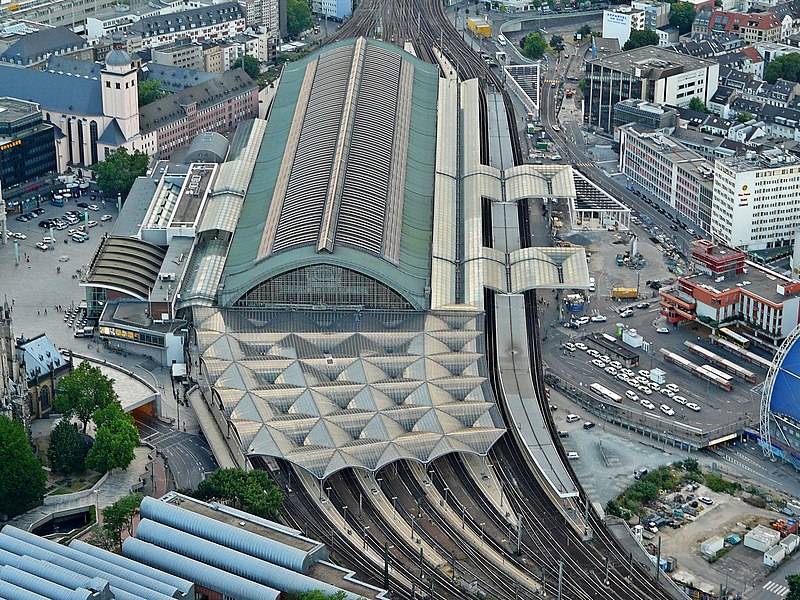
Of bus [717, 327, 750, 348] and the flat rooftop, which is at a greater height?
the flat rooftop

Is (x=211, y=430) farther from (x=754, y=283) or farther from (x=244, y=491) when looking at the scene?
(x=754, y=283)

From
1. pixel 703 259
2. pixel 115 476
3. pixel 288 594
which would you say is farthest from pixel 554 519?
pixel 703 259

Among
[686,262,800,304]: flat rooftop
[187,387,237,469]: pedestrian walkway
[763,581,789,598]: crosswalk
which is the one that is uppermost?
[686,262,800,304]: flat rooftop

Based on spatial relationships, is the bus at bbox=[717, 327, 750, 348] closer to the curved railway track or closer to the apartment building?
the apartment building

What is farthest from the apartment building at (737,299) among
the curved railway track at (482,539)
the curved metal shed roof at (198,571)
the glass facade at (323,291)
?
the curved metal shed roof at (198,571)

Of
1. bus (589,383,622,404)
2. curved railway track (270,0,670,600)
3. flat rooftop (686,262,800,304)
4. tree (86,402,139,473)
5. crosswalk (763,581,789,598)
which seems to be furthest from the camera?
flat rooftop (686,262,800,304)

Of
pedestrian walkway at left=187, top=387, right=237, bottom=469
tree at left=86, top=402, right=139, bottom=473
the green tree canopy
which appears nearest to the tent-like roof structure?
pedestrian walkway at left=187, top=387, right=237, bottom=469

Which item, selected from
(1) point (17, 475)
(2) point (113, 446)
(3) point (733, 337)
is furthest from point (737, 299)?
(1) point (17, 475)
